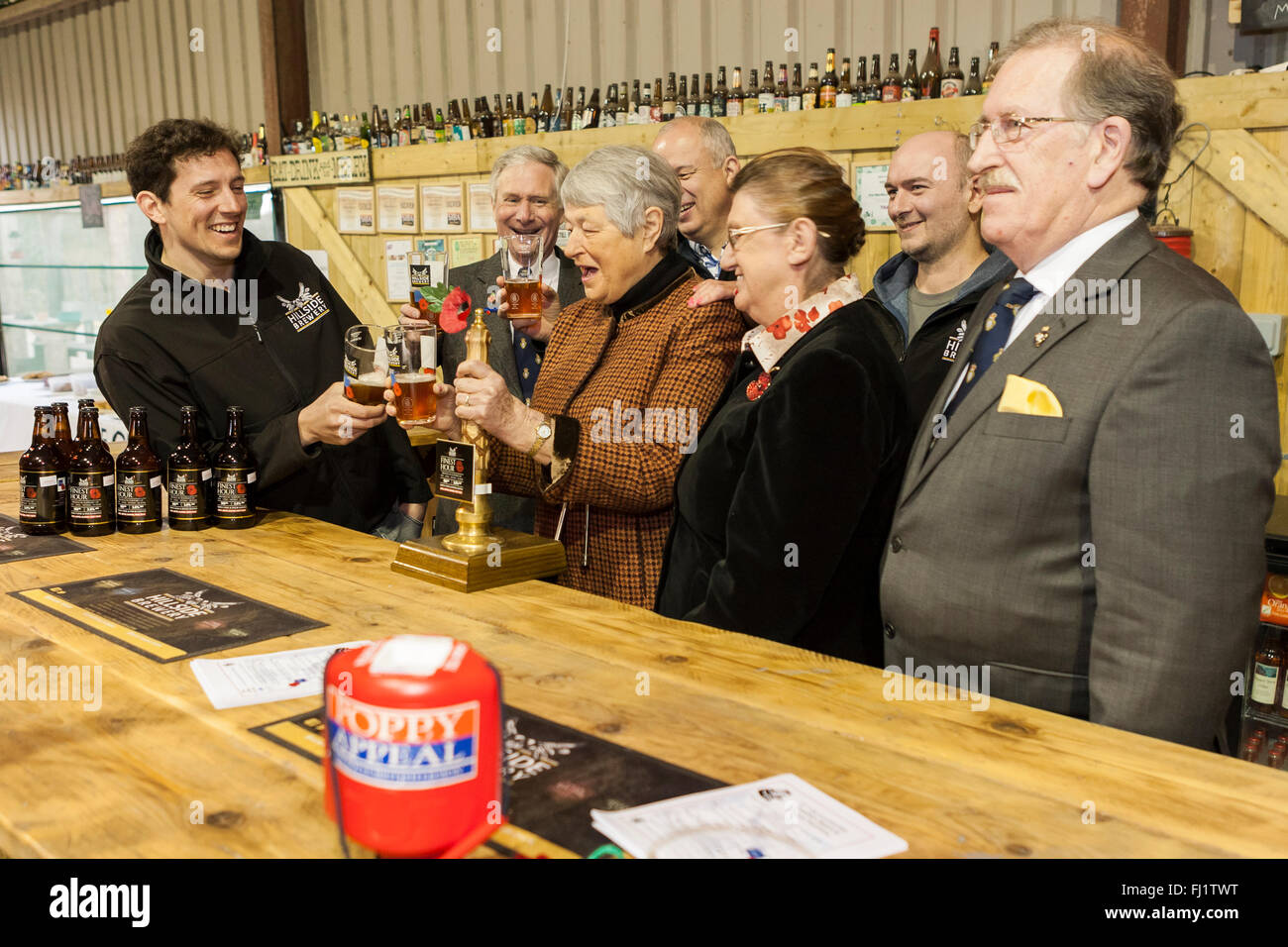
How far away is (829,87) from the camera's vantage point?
15.8ft

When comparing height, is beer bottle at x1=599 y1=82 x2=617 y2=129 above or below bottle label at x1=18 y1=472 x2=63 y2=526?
above

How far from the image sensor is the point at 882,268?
3660 millimetres

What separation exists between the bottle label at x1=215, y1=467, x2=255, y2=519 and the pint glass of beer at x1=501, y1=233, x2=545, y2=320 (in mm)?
756

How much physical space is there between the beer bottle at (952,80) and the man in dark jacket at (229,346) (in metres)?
2.80

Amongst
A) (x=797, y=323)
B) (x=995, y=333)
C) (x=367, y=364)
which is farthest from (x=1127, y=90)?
(x=367, y=364)

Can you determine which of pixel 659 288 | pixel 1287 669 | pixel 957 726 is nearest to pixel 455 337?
pixel 659 288

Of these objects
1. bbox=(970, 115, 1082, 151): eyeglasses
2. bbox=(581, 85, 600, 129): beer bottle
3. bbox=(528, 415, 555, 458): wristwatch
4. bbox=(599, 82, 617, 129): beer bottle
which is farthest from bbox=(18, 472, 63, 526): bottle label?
bbox=(581, 85, 600, 129): beer bottle

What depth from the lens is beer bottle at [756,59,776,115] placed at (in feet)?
16.3

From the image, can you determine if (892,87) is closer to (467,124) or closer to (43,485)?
(467,124)

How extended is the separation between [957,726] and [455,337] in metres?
2.49

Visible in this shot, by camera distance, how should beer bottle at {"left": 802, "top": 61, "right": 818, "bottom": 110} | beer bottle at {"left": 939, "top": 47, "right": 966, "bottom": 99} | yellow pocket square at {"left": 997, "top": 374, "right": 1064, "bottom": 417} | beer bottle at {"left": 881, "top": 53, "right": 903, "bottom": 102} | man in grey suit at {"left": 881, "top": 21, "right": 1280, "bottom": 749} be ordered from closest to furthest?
man in grey suit at {"left": 881, "top": 21, "right": 1280, "bottom": 749} → yellow pocket square at {"left": 997, "top": 374, "right": 1064, "bottom": 417} → beer bottle at {"left": 939, "top": 47, "right": 966, "bottom": 99} → beer bottle at {"left": 881, "top": 53, "right": 903, "bottom": 102} → beer bottle at {"left": 802, "top": 61, "right": 818, "bottom": 110}

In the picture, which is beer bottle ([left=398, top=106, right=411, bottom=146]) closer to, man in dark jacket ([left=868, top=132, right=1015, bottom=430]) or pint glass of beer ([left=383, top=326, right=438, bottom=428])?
man in dark jacket ([left=868, top=132, right=1015, bottom=430])

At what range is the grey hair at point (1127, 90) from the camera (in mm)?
1673

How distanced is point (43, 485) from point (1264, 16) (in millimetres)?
4223
